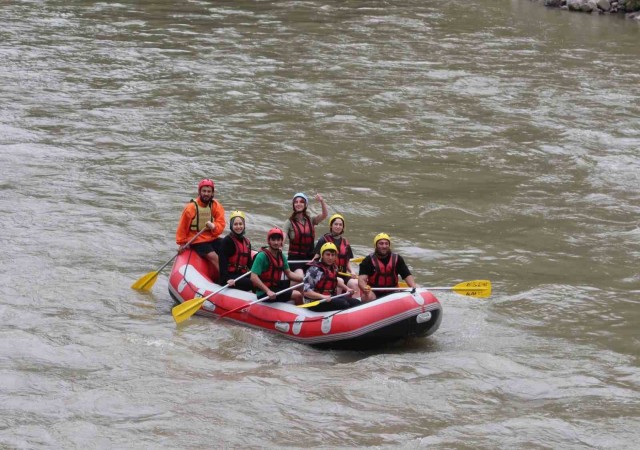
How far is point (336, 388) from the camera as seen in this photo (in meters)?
9.36

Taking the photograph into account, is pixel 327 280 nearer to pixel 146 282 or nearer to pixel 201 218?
pixel 201 218

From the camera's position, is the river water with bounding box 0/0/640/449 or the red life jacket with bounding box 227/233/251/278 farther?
the red life jacket with bounding box 227/233/251/278

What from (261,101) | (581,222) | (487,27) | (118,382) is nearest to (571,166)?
(581,222)

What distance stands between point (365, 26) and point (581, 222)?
571 inches

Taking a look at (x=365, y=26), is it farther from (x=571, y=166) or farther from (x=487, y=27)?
(x=571, y=166)

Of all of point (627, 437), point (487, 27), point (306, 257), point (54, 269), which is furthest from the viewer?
point (487, 27)

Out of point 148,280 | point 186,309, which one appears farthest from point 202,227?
point 186,309

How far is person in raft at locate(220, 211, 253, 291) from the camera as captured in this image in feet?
36.8

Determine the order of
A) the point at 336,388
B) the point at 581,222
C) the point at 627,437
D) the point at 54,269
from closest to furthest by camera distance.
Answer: the point at 627,437 → the point at 336,388 → the point at 54,269 → the point at 581,222

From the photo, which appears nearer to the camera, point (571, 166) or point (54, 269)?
point (54, 269)

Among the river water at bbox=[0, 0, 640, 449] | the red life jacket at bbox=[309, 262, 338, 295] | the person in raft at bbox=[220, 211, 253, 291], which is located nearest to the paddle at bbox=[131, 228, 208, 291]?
the river water at bbox=[0, 0, 640, 449]

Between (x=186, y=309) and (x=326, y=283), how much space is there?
1.46 meters

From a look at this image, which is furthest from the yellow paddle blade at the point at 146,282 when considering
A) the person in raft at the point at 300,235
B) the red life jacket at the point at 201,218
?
the person in raft at the point at 300,235

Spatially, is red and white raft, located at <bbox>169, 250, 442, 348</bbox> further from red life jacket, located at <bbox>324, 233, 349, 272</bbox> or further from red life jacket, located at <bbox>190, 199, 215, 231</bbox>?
red life jacket, located at <bbox>190, 199, 215, 231</bbox>
